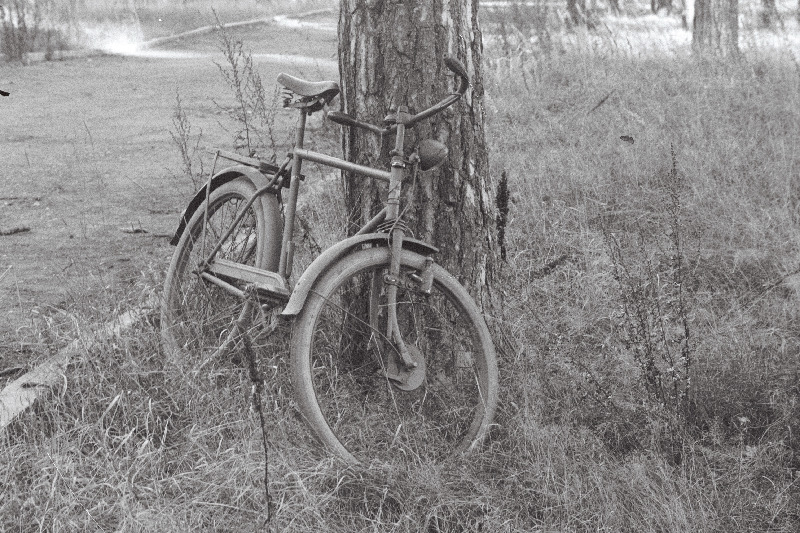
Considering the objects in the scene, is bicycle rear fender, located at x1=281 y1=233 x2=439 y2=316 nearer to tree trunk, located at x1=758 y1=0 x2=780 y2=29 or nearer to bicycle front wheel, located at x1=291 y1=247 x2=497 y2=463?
bicycle front wheel, located at x1=291 y1=247 x2=497 y2=463

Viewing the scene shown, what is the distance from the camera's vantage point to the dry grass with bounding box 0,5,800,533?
322 cm

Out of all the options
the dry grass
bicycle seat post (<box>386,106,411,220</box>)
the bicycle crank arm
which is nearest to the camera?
the dry grass

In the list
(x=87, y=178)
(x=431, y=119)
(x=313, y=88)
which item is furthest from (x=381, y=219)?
(x=87, y=178)

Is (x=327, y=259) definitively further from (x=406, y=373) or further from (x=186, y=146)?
(x=186, y=146)

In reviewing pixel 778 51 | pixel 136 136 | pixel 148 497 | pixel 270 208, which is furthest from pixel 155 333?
pixel 778 51

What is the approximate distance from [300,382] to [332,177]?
3.30m

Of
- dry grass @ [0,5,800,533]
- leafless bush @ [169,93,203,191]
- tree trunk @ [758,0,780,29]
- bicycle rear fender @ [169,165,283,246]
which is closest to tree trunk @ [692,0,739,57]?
tree trunk @ [758,0,780,29]

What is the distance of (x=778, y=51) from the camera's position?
33.1ft

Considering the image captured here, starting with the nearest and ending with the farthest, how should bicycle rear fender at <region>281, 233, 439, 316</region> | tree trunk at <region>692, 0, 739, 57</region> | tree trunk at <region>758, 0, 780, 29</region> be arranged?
1. bicycle rear fender at <region>281, 233, 439, 316</region>
2. tree trunk at <region>692, 0, 739, 57</region>
3. tree trunk at <region>758, 0, 780, 29</region>

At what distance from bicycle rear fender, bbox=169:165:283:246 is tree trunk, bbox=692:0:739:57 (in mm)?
6224

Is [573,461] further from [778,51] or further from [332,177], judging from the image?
[778,51]

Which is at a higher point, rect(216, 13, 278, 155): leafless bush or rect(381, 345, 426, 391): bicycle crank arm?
rect(216, 13, 278, 155): leafless bush

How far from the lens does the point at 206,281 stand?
Result: 14.0 feet

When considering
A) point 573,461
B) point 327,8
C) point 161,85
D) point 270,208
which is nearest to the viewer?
point 573,461
